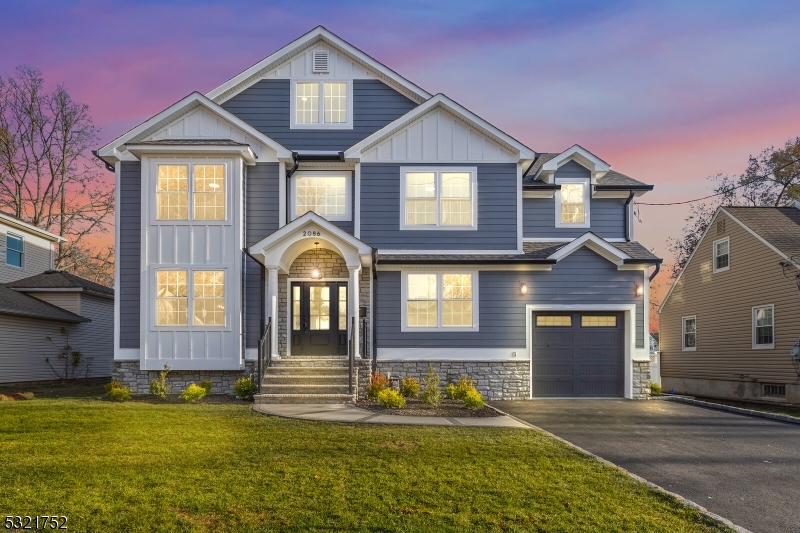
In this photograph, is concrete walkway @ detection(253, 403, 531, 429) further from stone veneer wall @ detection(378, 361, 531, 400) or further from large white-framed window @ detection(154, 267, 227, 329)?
large white-framed window @ detection(154, 267, 227, 329)

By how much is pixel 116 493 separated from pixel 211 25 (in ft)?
42.7

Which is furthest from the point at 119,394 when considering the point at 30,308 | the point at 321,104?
the point at 30,308

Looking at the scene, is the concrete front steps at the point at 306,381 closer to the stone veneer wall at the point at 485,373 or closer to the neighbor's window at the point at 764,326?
the stone veneer wall at the point at 485,373

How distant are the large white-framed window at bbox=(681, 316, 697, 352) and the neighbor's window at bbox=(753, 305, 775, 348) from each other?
3.42 meters

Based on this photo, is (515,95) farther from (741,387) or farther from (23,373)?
(23,373)

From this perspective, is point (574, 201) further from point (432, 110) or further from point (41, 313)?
point (41, 313)

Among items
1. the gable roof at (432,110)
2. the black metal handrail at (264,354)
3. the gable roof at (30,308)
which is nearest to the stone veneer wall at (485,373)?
the black metal handrail at (264,354)

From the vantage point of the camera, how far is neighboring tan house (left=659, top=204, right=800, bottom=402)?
58.1ft

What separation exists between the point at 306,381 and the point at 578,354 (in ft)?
23.4

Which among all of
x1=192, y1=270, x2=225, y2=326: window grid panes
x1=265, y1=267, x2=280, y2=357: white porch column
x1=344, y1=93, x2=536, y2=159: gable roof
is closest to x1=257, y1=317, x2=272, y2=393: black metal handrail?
x1=265, y1=267, x2=280, y2=357: white porch column

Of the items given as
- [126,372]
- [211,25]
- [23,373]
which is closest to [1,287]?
[23,373]

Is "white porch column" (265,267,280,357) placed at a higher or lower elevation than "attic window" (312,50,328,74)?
lower

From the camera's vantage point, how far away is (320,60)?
16000mm

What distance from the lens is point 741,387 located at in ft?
64.4
